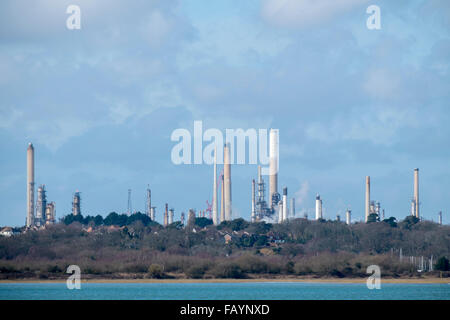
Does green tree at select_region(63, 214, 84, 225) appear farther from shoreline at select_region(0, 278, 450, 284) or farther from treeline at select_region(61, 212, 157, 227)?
shoreline at select_region(0, 278, 450, 284)

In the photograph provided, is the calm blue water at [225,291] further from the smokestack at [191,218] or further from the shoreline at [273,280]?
the smokestack at [191,218]

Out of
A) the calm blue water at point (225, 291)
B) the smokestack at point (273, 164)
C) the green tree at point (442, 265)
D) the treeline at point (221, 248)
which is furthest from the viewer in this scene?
the smokestack at point (273, 164)

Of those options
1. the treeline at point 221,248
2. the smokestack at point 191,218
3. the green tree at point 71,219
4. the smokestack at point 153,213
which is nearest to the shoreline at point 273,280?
the treeline at point 221,248

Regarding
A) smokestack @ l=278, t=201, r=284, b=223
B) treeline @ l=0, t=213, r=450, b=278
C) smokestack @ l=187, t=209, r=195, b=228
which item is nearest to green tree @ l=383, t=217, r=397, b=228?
treeline @ l=0, t=213, r=450, b=278

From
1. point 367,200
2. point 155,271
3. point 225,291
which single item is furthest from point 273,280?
point 367,200

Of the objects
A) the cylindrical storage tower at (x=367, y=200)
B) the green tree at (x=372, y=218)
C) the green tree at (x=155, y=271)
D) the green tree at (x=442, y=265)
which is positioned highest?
the cylindrical storage tower at (x=367, y=200)

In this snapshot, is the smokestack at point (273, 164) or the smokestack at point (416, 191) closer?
the smokestack at point (273, 164)

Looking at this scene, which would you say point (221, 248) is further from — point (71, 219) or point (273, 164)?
point (71, 219)
